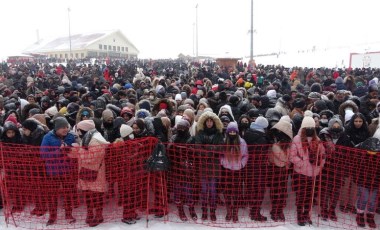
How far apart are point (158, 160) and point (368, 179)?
9.37 feet

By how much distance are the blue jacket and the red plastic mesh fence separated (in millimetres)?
21

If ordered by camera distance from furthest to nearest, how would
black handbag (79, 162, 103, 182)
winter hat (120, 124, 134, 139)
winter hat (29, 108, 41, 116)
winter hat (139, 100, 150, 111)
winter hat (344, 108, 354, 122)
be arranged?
1. winter hat (139, 100, 150, 111)
2. winter hat (29, 108, 41, 116)
3. winter hat (344, 108, 354, 122)
4. winter hat (120, 124, 134, 139)
5. black handbag (79, 162, 103, 182)

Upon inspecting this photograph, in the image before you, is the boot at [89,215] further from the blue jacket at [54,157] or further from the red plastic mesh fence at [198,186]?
the blue jacket at [54,157]

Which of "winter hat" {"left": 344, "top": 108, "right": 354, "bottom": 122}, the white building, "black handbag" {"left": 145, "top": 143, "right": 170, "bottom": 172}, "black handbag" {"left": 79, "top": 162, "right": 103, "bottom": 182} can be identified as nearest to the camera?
"black handbag" {"left": 145, "top": 143, "right": 170, "bottom": 172}

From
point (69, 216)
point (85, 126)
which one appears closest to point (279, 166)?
point (85, 126)

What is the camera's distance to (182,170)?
16.1 ft

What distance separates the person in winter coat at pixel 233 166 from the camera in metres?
4.78

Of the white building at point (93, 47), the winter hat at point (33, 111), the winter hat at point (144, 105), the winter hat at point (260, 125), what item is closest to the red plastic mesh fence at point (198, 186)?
the winter hat at point (260, 125)

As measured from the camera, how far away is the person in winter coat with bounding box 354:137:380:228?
4.60m

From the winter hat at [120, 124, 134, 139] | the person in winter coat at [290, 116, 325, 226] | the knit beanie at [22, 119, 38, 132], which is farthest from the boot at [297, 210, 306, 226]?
the knit beanie at [22, 119, 38, 132]

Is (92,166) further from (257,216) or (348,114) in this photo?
(348,114)

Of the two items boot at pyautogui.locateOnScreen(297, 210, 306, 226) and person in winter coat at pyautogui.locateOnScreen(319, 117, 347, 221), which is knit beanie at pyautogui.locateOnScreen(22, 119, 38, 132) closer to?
boot at pyautogui.locateOnScreen(297, 210, 306, 226)

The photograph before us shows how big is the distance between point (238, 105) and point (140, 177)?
128 inches

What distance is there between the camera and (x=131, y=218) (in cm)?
486
